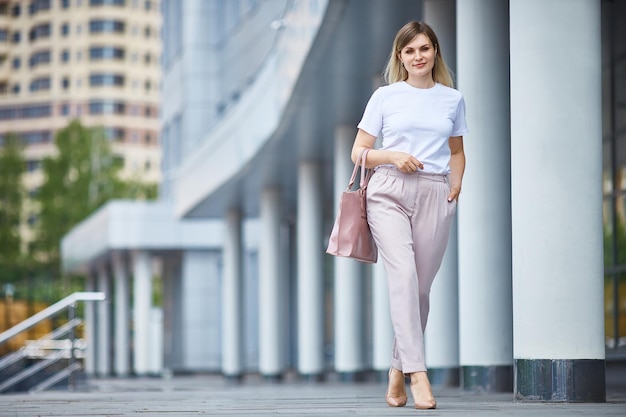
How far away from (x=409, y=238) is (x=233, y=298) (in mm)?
23430

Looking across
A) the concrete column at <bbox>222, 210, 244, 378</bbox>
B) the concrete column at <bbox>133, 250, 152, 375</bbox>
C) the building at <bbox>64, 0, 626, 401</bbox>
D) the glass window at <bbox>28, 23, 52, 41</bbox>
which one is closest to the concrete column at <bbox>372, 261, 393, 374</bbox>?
the building at <bbox>64, 0, 626, 401</bbox>

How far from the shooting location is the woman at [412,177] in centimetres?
692

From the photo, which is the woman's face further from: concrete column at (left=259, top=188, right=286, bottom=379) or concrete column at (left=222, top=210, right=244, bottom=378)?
concrete column at (left=222, top=210, right=244, bottom=378)

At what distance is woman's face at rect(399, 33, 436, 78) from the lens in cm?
696

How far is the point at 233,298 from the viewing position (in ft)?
99.2

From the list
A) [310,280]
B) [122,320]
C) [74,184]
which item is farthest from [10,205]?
[310,280]

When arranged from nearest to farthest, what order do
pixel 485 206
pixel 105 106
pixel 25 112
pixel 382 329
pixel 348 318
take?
1. pixel 485 206
2. pixel 382 329
3. pixel 348 318
4. pixel 105 106
5. pixel 25 112

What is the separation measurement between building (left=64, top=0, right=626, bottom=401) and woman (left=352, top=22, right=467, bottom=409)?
977mm

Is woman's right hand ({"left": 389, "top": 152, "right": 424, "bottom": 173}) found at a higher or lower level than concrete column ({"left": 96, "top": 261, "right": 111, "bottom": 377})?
higher

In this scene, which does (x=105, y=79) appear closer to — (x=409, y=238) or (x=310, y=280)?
(x=310, y=280)

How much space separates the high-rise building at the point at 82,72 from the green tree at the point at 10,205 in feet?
101

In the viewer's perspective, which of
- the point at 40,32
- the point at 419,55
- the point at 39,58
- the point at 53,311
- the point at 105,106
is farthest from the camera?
the point at 39,58

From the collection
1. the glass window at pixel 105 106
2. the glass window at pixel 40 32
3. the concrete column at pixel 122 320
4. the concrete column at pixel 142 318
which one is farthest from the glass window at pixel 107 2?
the concrete column at pixel 142 318

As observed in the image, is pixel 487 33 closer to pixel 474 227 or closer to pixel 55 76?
pixel 474 227
